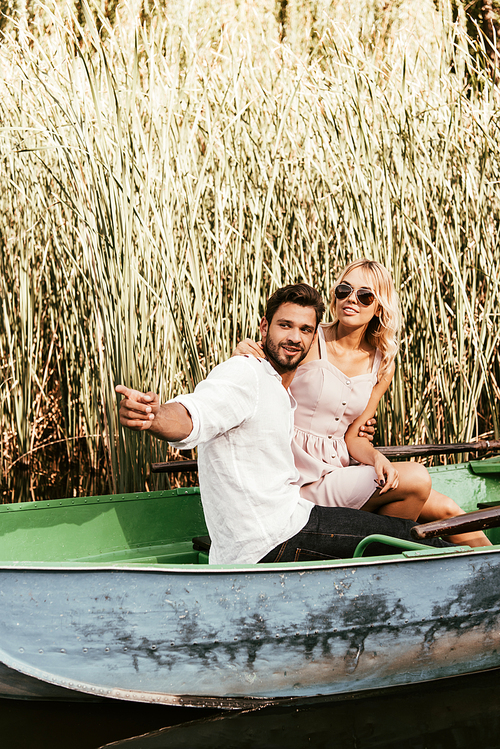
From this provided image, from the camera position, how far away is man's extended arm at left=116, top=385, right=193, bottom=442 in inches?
72.1

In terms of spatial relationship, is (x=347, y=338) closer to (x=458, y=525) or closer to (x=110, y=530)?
(x=458, y=525)

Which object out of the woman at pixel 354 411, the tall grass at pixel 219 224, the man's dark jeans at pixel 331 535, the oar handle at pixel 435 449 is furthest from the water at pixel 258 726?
the tall grass at pixel 219 224

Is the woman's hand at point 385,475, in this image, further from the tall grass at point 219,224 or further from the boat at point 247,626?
the tall grass at point 219,224

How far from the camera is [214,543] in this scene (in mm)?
2371

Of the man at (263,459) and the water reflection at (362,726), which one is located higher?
the man at (263,459)

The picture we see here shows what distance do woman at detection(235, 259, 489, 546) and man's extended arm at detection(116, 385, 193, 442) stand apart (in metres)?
1.03

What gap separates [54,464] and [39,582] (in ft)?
8.53

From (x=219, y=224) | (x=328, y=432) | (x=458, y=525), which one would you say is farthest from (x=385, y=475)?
(x=219, y=224)

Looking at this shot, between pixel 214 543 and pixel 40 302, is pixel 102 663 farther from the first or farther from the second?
pixel 40 302

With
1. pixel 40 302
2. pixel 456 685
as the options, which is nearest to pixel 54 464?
pixel 40 302

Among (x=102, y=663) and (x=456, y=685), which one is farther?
(x=456, y=685)

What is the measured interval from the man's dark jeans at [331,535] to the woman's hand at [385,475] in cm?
20

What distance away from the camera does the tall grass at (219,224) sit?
365 centimetres

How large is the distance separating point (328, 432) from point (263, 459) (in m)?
0.76
